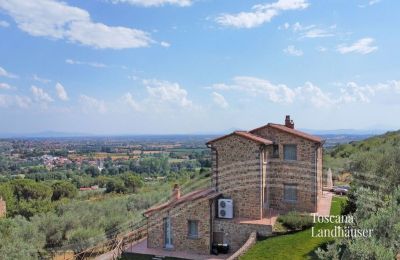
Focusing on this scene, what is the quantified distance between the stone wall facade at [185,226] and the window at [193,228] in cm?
13

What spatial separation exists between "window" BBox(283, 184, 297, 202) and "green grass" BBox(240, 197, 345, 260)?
2948 mm

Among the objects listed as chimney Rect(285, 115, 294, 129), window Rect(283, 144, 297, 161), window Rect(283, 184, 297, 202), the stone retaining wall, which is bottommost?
the stone retaining wall

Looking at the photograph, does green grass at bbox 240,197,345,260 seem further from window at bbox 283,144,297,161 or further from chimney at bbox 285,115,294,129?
chimney at bbox 285,115,294,129

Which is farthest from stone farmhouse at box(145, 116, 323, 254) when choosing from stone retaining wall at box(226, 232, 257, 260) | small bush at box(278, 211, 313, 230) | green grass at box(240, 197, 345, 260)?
green grass at box(240, 197, 345, 260)

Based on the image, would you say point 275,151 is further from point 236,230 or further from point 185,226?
point 185,226

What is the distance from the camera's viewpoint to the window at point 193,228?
60.2 ft

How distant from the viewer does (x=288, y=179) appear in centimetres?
1983

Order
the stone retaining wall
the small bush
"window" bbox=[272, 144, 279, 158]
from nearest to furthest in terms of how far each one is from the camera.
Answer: the stone retaining wall, the small bush, "window" bbox=[272, 144, 279, 158]

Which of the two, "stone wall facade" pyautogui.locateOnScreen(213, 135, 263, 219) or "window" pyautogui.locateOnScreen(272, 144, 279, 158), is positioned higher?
"window" pyautogui.locateOnScreen(272, 144, 279, 158)

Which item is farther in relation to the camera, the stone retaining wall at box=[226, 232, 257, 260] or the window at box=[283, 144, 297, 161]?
the window at box=[283, 144, 297, 161]

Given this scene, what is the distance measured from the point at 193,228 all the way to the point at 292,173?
5.72 meters

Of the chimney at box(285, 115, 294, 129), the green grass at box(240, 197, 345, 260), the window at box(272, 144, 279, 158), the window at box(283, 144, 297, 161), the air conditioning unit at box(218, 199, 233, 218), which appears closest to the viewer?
the green grass at box(240, 197, 345, 260)

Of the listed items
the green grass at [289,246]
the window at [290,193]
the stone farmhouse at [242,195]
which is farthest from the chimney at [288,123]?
the green grass at [289,246]

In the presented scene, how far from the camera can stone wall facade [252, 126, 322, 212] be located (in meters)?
19.4
